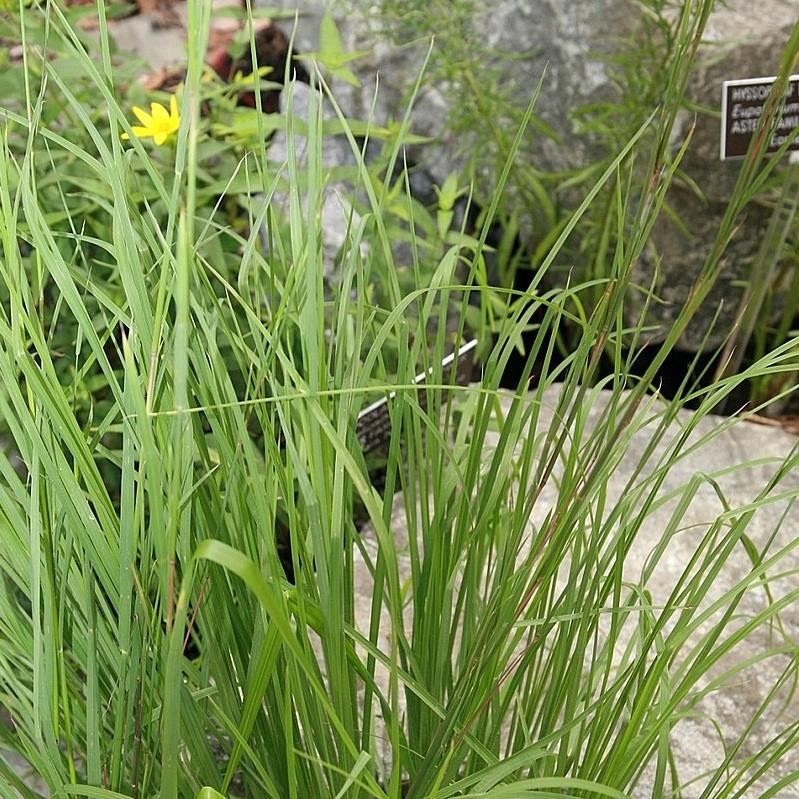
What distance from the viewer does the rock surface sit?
35.6 inches

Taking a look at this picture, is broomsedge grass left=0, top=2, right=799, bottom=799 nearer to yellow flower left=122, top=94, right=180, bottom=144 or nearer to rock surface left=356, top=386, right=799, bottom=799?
rock surface left=356, top=386, right=799, bottom=799

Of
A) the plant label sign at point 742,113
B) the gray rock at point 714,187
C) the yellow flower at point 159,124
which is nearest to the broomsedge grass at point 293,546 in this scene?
the yellow flower at point 159,124

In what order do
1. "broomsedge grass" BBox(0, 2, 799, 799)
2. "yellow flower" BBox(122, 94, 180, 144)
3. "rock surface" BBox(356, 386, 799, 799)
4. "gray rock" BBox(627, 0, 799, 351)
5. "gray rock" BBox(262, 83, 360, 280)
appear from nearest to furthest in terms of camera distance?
"broomsedge grass" BBox(0, 2, 799, 799) → "rock surface" BBox(356, 386, 799, 799) → "yellow flower" BBox(122, 94, 180, 144) → "gray rock" BBox(627, 0, 799, 351) → "gray rock" BBox(262, 83, 360, 280)

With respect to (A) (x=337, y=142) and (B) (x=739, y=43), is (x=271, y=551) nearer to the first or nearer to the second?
(B) (x=739, y=43)

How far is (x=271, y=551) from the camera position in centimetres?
53

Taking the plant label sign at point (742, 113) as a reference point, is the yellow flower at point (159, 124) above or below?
below

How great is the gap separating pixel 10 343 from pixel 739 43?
1.41m

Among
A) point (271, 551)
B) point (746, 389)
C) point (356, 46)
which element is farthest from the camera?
point (356, 46)

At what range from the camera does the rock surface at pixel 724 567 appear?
905 millimetres

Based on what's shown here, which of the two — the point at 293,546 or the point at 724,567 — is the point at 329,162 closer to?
the point at 724,567

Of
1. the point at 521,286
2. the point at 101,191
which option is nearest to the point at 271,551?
the point at 101,191

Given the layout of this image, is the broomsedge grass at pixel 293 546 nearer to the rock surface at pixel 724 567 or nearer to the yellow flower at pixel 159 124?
the rock surface at pixel 724 567

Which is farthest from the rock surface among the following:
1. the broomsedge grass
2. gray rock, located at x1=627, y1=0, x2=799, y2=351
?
gray rock, located at x1=627, y1=0, x2=799, y2=351

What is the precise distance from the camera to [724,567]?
1122mm
